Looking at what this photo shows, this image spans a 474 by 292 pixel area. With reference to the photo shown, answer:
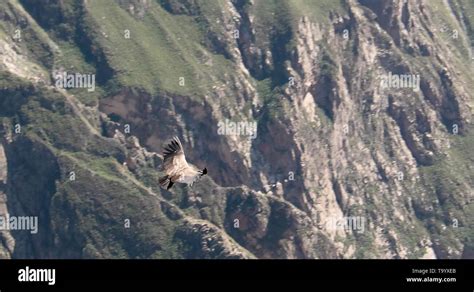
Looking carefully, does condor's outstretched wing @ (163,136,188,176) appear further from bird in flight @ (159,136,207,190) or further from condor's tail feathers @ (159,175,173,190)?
condor's tail feathers @ (159,175,173,190)

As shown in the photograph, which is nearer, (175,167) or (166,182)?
(175,167)
